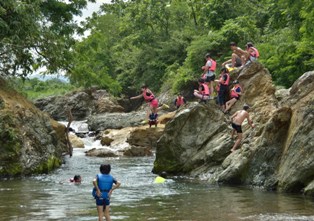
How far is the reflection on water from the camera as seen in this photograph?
432 inches

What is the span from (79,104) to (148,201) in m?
31.0

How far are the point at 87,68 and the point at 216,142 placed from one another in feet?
39.3

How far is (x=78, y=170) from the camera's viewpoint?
67.4ft

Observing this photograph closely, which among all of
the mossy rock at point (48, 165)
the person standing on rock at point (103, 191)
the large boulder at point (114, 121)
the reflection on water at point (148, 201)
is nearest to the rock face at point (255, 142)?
the reflection on water at point (148, 201)

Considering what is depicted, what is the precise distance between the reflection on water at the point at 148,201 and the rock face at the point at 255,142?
0.73m

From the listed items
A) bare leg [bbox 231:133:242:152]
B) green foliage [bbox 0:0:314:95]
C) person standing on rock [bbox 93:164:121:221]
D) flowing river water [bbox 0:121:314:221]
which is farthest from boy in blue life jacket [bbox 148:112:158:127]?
person standing on rock [bbox 93:164:121:221]

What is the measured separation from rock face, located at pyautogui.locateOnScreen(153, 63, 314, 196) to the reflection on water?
73 cm

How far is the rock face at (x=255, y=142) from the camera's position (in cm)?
1400

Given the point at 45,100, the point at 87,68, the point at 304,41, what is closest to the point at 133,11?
the point at 45,100

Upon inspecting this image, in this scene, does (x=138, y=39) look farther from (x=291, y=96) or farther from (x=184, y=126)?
(x=291, y=96)

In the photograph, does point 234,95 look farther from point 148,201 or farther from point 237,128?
point 148,201

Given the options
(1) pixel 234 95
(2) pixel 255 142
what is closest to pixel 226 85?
(1) pixel 234 95

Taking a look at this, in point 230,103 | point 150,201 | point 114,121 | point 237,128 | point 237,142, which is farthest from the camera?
point 114,121

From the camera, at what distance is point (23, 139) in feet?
62.4
